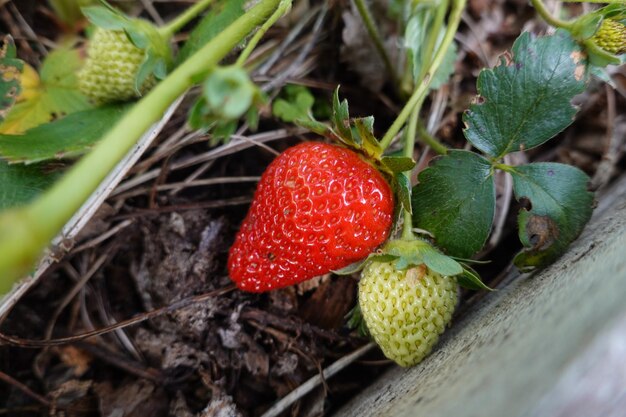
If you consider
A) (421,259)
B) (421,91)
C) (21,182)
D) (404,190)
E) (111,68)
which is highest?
(111,68)

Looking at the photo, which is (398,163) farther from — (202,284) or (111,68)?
(111,68)

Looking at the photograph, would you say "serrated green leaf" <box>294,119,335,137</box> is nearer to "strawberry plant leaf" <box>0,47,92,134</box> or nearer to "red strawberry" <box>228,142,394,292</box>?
"red strawberry" <box>228,142,394,292</box>

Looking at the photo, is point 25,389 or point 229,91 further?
point 25,389

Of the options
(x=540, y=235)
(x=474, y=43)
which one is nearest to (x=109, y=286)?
(x=540, y=235)

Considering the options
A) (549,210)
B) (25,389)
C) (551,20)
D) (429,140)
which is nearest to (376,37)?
(429,140)

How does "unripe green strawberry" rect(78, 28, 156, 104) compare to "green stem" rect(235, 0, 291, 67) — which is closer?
"green stem" rect(235, 0, 291, 67)

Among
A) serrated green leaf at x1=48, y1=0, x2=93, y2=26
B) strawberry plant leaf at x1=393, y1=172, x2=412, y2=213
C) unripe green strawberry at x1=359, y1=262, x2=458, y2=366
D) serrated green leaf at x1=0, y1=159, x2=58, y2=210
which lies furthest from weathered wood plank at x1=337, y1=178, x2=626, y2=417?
serrated green leaf at x1=48, y1=0, x2=93, y2=26
